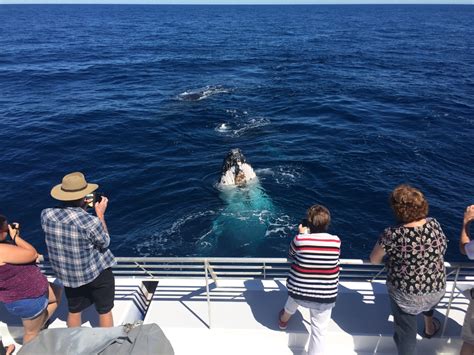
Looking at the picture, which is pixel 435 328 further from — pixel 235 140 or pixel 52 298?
pixel 235 140

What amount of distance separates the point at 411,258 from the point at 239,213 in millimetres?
11815

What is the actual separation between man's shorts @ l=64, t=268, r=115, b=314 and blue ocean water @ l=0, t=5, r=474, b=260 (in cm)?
857

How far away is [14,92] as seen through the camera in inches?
1474

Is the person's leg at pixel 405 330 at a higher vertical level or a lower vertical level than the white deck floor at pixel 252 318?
higher

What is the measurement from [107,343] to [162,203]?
549 inches

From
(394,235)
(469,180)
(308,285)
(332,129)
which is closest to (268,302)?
(308,285)

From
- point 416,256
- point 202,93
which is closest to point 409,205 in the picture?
point 416,256

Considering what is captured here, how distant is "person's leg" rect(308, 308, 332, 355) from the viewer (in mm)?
5328

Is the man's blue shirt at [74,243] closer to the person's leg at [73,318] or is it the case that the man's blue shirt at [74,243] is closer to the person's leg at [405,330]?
the person's leg at [73,318]

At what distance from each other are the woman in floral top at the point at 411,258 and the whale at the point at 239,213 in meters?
9.03

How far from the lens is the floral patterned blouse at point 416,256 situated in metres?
4.63

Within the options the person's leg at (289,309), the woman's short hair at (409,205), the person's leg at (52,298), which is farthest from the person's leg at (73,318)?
the woman's short hair at (409,205)

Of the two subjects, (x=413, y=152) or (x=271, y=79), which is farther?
(x=271, y=79)

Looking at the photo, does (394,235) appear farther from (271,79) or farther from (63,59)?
(63,59)
